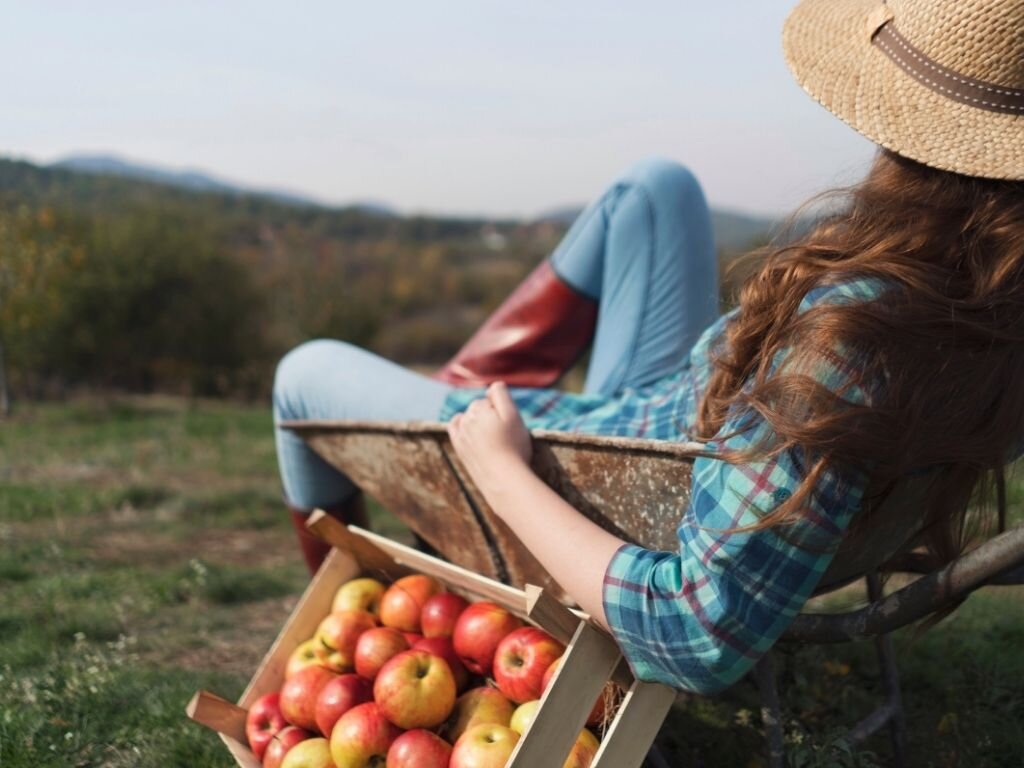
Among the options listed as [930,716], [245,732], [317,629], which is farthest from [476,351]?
[930,716]

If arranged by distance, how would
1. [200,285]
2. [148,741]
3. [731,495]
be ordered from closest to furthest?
[731,495], [148,741], [200,285]

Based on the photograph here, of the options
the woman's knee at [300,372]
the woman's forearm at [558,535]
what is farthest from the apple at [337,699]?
the woman's knee at [300,372]

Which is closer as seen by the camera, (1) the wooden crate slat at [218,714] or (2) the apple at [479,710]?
(2) the apple at [479,710]

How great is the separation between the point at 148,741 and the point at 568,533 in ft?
4.41

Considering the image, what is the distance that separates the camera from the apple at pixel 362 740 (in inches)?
74.5

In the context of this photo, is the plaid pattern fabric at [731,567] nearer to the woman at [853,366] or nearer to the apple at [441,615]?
the woman at [853,366]

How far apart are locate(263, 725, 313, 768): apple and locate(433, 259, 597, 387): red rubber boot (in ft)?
3.20

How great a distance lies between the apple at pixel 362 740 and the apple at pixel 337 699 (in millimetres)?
80

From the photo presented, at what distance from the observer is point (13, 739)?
2.26 m

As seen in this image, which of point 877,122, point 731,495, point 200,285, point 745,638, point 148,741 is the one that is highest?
point 877,122

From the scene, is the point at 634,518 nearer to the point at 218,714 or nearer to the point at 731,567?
the point at 731,567

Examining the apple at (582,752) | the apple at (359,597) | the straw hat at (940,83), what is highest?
the straw hat at (940,83)

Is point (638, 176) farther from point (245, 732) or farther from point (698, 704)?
point (245, 732)

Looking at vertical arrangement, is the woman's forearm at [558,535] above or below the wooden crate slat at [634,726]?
above
